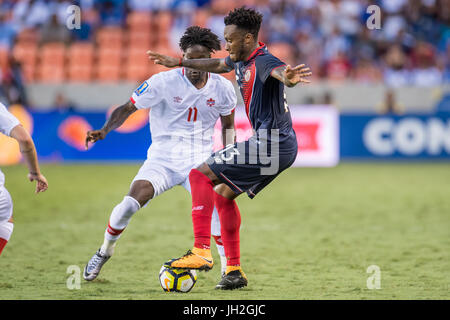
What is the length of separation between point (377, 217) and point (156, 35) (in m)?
11.9

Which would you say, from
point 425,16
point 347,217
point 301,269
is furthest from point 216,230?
point 425,16

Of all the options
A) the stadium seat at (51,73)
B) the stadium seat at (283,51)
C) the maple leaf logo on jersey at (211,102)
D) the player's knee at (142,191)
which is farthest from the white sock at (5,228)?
the stadium seat at (51,73)

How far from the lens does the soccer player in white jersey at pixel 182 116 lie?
6145 mm

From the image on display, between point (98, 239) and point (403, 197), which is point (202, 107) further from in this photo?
point (403, 197)

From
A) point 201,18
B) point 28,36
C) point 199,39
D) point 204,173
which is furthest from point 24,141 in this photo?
point 28,36

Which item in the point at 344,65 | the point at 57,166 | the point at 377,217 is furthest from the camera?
the point at 344,65

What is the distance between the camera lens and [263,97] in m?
5.44

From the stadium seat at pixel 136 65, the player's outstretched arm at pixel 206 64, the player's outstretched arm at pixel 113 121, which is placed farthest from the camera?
the stadium seat at pixel 136 65

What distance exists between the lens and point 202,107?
634 cm

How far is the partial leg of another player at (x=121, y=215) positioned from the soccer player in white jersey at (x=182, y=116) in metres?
0.01

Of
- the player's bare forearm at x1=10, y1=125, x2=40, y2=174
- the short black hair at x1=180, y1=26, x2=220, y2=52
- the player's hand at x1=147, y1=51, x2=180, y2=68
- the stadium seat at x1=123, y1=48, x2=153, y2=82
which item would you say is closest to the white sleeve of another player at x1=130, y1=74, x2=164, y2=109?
the short black hair at x1=180, y1=26, x2=220, y2=52

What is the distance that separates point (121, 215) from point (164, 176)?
1.71ft

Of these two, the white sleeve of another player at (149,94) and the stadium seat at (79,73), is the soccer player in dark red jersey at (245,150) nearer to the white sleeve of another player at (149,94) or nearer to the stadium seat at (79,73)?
the white sleeve of another player at (149,94)

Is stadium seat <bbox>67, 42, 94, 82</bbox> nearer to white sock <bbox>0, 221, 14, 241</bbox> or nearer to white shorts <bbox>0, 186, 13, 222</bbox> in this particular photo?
white sock <bbox>0, 221, 14, 241</bbox>
